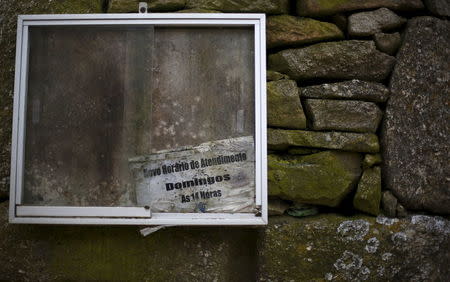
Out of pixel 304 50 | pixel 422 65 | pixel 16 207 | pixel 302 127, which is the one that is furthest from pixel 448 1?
pixel 16 207

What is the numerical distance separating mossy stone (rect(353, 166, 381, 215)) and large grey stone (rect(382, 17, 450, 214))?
65 mm

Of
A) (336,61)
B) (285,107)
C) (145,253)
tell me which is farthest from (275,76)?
(145,253)

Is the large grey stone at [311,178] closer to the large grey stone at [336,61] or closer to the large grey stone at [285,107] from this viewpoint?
the large grey stone at [285,107]

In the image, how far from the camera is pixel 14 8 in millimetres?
1905

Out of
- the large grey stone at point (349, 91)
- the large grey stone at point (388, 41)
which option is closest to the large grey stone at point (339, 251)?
the large grey stone at point (349, 91)

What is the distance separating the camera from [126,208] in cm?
169

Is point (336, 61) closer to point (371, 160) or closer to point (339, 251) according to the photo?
point (371, 160)

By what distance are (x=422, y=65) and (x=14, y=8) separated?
204 centimetres

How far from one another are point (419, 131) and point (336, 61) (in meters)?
0.52

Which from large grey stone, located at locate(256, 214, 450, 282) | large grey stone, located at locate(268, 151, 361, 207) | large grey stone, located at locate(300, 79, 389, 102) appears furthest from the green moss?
large grey stone, located at locate(300, 79, 389, 102)

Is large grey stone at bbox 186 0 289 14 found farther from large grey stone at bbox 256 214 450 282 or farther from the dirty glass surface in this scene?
large grey stone at bbox 256 214 450 282

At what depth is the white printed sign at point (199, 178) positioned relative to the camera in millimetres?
1741

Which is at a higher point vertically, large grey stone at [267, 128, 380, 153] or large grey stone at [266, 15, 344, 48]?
A: large grey stone at [266, 15, 344, 48]

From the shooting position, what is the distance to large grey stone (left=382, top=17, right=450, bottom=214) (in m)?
1.80
